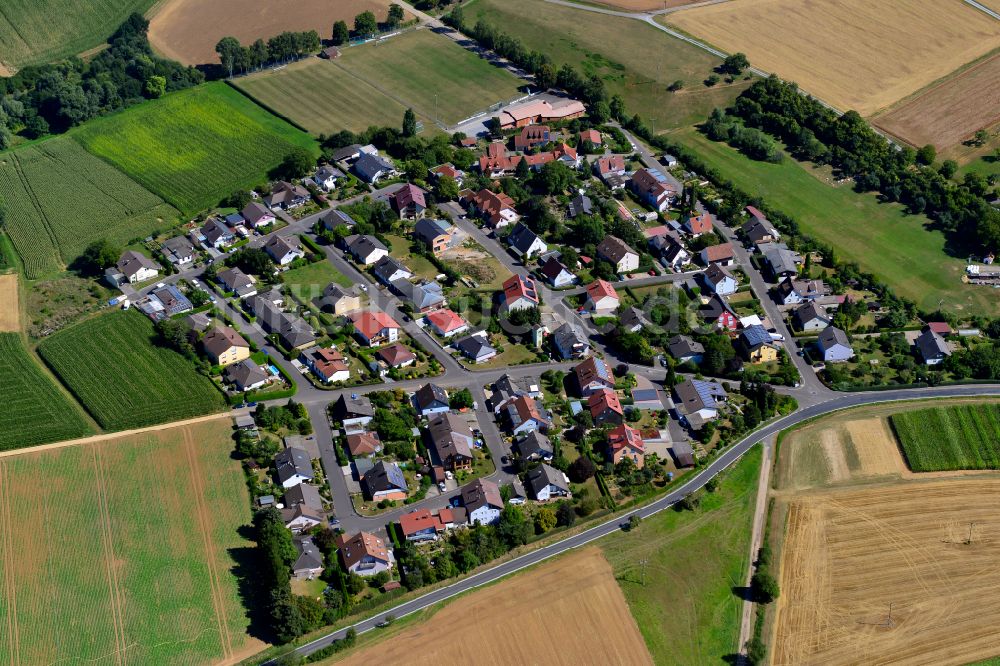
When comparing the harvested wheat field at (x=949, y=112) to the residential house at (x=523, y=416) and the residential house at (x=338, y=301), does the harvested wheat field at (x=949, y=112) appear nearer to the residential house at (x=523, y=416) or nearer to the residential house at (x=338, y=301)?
the residential house at (x=523, y=416)


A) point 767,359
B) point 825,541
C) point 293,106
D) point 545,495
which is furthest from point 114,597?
point 293,106

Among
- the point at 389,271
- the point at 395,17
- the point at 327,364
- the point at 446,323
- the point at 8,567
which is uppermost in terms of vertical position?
the point at 395,17

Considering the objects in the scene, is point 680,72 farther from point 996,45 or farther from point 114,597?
point 114,597

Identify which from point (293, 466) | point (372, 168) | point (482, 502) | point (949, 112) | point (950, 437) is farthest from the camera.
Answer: point (949, 112)

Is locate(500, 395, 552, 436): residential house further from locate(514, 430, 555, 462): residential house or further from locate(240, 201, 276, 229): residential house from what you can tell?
locate(240, 201, 276, 229): residential house

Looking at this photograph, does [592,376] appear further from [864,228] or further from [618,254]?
[864,228]

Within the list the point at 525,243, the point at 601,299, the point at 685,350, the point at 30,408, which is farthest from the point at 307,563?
the point at 525,243

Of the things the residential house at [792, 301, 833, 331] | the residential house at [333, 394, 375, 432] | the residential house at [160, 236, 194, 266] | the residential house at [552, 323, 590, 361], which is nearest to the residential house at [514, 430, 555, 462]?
the residential house at [552, 323, 590, 361]
